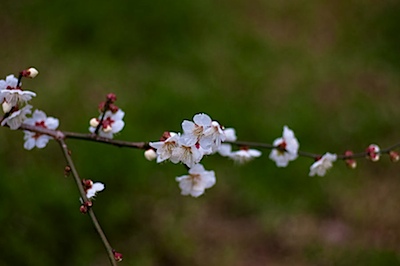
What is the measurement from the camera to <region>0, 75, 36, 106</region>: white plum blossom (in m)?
1.21

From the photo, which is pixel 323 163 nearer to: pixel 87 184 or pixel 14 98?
pixel 87 184

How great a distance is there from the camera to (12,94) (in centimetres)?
122

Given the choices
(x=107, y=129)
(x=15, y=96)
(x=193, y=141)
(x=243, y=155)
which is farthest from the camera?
(x=243, y=155)

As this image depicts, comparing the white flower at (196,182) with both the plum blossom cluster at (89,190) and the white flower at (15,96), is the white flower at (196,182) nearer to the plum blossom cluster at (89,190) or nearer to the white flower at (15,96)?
the plum blossom cluster at (89,190)

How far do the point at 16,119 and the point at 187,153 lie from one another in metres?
0.39

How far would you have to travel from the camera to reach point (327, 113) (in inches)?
120

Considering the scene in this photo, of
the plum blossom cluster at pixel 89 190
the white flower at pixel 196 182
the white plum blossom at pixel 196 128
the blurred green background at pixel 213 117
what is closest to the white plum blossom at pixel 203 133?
the white plum blossom at pixel 196 128

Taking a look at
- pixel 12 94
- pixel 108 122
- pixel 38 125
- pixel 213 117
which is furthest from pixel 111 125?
pixel 213 117

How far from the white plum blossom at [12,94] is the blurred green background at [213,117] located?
34.4 inches

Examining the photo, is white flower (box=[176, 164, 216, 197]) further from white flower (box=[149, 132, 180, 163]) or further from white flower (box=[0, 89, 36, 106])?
white flower (box=[0, 89, 36, 106])

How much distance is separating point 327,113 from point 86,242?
145 cm

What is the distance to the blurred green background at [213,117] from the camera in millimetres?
2230

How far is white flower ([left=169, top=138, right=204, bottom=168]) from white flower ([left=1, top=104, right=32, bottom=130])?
34cm

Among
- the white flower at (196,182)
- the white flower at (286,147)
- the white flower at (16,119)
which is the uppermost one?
the white flower at (286,147)
